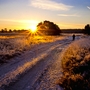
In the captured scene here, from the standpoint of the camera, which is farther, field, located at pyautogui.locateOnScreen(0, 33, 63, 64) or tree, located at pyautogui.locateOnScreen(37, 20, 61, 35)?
tree, located at pyautogui.locateOnScreen(37, 20, 61, 35)

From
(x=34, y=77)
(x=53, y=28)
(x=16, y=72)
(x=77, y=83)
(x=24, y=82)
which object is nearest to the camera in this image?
(x=77, y=83)

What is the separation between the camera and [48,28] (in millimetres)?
94688

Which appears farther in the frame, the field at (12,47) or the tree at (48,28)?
the tree at (48,28)

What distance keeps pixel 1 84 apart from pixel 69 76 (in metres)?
3.49

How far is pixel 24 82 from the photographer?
1187cm

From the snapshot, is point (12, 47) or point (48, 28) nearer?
point (12, 47)

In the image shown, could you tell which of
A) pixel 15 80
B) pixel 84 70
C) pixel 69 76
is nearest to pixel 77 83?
pixel 69 76

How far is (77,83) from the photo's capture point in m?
10.8

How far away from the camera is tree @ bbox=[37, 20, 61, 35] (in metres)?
93.4

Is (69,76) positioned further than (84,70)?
No

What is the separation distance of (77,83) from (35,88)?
77.8 inches

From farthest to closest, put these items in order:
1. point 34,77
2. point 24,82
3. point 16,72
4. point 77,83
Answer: point 16,72 < point 34,77 < point 24,82 < point 77,83

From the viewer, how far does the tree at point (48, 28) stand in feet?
306

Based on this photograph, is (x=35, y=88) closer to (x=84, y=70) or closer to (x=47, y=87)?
(x=47, y=87)
